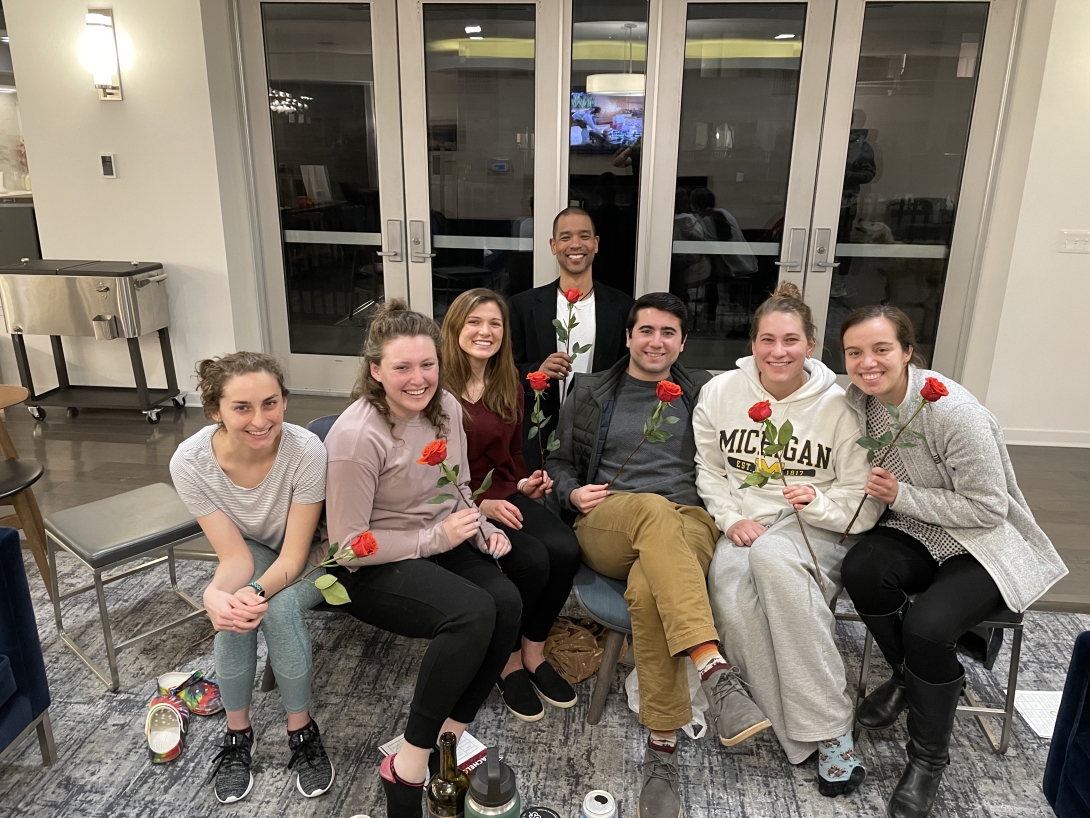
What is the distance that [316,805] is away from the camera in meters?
1.79

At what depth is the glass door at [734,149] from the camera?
3.93 metres

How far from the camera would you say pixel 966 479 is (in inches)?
73.5

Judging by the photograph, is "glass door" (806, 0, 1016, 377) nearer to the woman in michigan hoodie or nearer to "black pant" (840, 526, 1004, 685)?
the woman in michigan hoodie

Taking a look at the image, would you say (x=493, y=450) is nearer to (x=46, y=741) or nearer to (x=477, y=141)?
(x=46, y=741)

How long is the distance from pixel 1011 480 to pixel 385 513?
5.28 ft

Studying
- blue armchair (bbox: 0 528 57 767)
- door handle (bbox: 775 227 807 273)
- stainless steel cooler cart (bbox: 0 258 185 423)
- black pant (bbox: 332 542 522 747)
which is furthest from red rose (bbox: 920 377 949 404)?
stainless steel cooler cart (bbox: 0 258 185 423)

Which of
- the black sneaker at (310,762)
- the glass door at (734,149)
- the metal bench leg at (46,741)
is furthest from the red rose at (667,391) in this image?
the glass door at (734,149)

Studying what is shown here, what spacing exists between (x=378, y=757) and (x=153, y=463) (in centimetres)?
248

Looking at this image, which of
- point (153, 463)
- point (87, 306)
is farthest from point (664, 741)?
point (87, 306)

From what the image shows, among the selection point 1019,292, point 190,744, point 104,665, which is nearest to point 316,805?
point 190,744

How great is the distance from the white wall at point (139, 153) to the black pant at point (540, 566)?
3080mm

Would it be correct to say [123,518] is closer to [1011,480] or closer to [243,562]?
[243,562]

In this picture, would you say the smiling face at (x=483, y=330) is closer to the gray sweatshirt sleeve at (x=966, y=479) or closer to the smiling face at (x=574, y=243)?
the smiling face at (x=574, y=243)

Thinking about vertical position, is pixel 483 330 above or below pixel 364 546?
above
